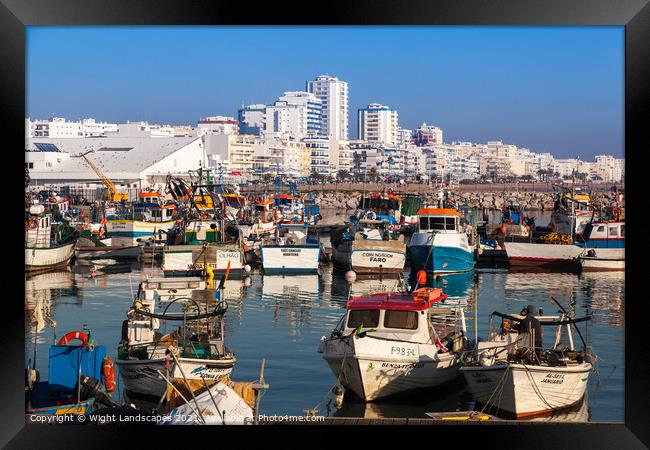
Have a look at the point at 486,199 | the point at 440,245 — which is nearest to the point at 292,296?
the point at 440,245

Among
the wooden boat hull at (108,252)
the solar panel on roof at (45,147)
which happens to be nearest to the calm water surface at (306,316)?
the wooden boat hull at (108,252)

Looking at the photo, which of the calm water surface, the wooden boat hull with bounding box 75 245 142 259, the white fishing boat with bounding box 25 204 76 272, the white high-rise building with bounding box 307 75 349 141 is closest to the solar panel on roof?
the white high-rise building with bounding box 307 75 349 141

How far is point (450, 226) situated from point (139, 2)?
580 inches

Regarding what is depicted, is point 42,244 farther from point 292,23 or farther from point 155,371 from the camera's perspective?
point 292,23

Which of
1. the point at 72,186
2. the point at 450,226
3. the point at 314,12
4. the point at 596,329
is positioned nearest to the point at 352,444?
the point at 314,12

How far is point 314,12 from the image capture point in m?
6.84

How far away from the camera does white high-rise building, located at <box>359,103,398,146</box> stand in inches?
2176

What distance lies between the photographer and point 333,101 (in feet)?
161

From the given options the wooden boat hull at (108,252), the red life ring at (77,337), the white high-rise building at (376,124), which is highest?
the white high-rise building at (376,124)

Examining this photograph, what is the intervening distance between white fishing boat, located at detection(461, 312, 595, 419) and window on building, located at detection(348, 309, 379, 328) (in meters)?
0.99

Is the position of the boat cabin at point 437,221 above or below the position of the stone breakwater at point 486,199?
below

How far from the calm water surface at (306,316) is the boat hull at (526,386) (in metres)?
0.22

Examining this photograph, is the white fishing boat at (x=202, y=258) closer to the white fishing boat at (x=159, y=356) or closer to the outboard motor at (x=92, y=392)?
the white fishing boat at (x=159, y=356)

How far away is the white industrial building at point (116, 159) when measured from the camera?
1517 inches
